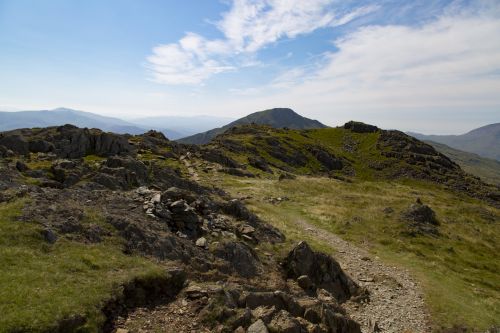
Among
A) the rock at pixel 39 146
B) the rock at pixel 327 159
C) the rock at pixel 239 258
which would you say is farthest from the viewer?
the rock at pixel 327 159

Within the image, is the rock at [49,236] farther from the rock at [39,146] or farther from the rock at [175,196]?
the rock at [39,146]

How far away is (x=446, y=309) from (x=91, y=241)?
26082 mm

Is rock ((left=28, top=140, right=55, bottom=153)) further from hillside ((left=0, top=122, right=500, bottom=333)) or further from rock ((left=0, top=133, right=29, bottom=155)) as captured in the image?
hillside ((left=0, top=122, right=500, bottom=333))

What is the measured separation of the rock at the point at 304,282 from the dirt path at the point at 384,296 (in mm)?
3275

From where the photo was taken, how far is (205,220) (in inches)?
1148

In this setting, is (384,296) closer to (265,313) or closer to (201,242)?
(201,242)

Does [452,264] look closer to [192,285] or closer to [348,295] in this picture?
[348,295]

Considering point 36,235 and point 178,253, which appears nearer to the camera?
point 36,235

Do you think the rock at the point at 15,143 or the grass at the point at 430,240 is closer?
the grass at the point at 430,240

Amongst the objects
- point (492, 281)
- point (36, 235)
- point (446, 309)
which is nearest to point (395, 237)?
point (492, 281)

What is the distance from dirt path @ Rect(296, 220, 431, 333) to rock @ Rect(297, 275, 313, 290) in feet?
10.7

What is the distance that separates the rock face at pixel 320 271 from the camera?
27.0 meters

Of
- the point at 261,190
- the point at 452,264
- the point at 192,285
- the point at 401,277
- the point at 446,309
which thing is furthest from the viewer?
the point at 261,190

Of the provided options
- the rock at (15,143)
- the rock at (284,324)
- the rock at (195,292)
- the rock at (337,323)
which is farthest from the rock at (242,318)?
the rock at (15,143)
